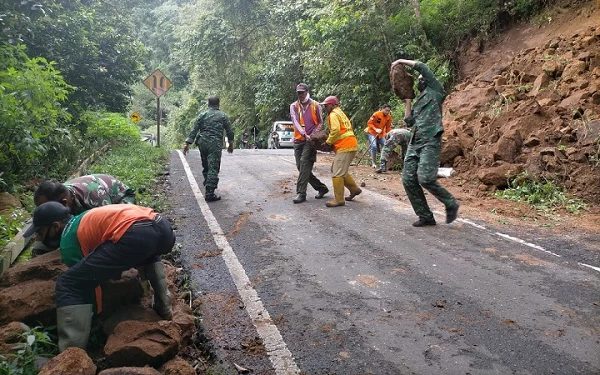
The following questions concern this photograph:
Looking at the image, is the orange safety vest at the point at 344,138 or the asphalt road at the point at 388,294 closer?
the asphalt road at the point at 388,294

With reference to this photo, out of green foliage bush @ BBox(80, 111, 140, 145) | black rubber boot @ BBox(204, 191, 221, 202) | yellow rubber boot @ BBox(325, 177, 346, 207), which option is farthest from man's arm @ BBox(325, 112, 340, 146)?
green foliage bush @ BBox(80, 111, 140, 145)

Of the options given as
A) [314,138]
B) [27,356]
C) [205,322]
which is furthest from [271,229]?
[27,356]

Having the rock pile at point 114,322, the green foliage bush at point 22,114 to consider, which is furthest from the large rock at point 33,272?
the green foliage bush at point 22,114

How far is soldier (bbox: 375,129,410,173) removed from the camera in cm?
1145

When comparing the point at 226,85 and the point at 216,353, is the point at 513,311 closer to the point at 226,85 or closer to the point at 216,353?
the point at 216,353

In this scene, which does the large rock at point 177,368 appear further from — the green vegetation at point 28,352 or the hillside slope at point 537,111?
the hillside slope at point 537,111

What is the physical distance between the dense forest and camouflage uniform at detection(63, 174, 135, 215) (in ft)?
8.58

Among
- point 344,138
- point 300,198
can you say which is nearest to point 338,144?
point 344,138

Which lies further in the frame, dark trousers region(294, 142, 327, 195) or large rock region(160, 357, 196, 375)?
dark trousers region(294, 142, 327, 195)

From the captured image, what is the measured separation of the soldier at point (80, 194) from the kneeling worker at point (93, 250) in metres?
0.25

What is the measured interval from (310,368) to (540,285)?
7.93 feet

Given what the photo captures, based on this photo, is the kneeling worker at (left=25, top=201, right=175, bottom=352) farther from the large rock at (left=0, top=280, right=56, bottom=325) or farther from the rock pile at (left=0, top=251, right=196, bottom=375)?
the large rock at (left=0, top=280, right=56, bottom=325)

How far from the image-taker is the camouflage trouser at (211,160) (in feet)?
27.0

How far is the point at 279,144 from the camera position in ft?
81.3
